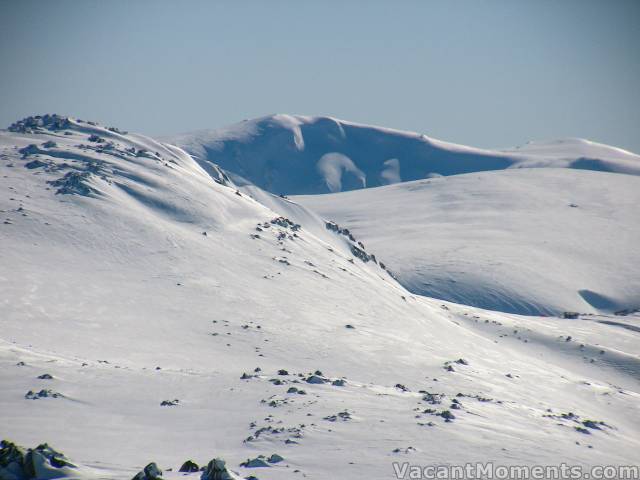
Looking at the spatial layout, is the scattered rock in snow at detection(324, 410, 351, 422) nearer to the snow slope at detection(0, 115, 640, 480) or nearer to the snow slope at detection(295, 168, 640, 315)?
the snow slope at detection(0, 115, 640, 480)

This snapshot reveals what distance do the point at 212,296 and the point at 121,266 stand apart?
6.00 metres

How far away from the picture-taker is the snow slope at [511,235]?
90375mm

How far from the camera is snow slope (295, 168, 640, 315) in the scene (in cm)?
9038

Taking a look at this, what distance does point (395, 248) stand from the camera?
106 metres

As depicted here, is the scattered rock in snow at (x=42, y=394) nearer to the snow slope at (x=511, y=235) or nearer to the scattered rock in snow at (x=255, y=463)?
the scattered rock in snow at (x=255, y=463)

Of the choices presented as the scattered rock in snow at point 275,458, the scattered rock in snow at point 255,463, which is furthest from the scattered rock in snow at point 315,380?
the scattered rock in snow at point 255,463

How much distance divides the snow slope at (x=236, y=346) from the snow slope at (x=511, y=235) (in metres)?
15.7

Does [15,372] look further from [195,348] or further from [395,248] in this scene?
[395,248]

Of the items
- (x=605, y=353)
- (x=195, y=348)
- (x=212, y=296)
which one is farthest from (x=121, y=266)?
(x=605, y=353)

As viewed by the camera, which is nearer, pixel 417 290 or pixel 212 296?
pixel 212 296

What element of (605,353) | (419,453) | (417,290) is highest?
(417,290)

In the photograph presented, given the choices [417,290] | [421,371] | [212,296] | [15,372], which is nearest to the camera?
[15,372]

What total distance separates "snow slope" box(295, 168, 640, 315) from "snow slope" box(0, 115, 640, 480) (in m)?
15.7

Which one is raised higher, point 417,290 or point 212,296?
point 417,290
